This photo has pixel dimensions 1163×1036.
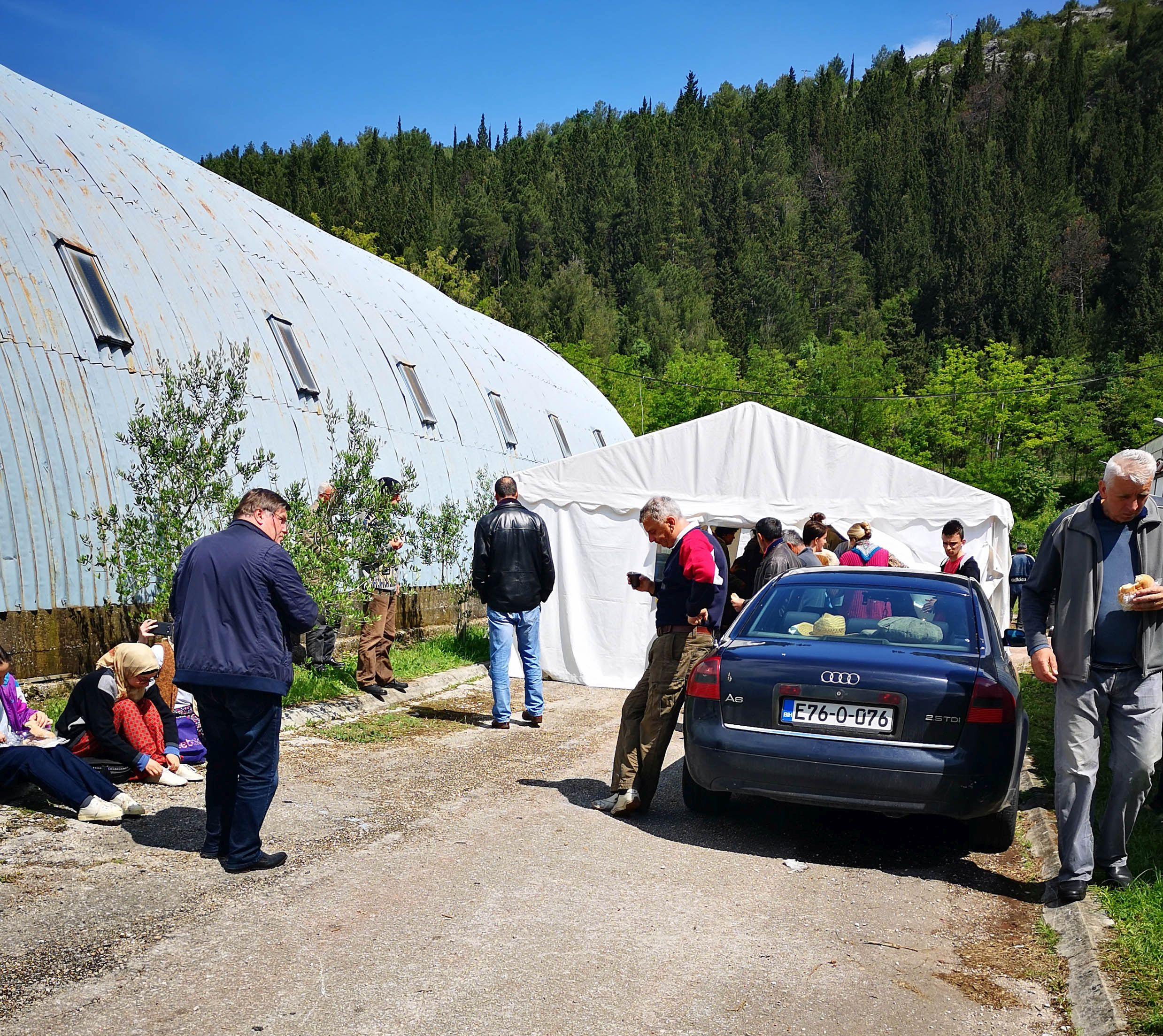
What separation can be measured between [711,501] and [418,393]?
22.6 feet

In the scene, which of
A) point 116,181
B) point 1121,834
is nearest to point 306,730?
point 1121,834

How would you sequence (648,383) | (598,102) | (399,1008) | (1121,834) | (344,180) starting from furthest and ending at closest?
(598,102)
(344,180)
(648,383)
(1121,834)
(399,1008)

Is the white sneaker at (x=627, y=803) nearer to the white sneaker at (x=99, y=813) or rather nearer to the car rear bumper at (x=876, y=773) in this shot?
the car rear bumper at (x=876, y=773)

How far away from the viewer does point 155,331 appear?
11.4 m

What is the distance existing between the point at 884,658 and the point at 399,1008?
131 inches

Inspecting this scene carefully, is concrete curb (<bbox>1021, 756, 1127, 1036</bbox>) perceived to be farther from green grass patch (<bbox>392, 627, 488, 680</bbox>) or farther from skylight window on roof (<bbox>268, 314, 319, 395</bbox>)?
skylight window on roof (<bbox>268, 314, 319, 395</bbox>)

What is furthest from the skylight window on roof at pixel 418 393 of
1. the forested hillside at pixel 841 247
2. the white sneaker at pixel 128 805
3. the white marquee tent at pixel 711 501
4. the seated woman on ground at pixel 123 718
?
the forested hillside at pixel 841 247

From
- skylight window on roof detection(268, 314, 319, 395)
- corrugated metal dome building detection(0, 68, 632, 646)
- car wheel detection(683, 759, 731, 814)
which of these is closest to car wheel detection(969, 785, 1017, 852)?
car wheel detection(683, 759, 731, 814)

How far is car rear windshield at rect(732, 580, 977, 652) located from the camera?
20.4ft

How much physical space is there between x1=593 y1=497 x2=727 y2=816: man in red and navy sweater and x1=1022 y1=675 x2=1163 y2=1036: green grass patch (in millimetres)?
2513

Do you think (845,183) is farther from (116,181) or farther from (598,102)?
(116,181)

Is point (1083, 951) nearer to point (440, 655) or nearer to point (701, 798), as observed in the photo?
point (701, 798)

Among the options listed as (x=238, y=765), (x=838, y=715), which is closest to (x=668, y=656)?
(x=838, y=715)

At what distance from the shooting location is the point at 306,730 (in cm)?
902
